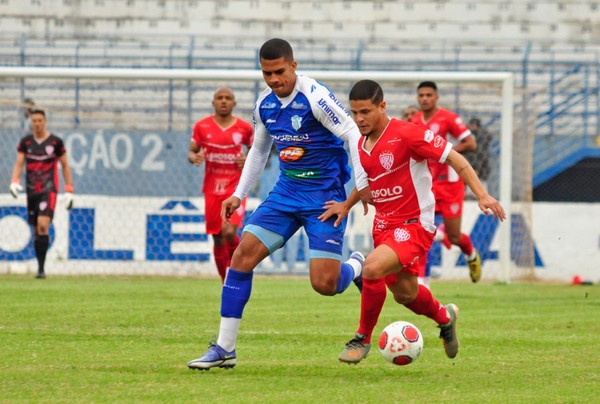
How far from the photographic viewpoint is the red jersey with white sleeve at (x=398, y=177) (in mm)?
7340

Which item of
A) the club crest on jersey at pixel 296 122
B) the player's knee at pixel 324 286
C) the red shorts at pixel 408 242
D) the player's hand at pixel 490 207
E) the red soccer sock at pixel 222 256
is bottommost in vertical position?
the red soccer sock at pixel 222 256

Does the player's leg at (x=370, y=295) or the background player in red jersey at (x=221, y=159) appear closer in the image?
the player's leg at (x=370, y=295)

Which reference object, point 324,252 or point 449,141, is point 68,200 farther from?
point 324,252

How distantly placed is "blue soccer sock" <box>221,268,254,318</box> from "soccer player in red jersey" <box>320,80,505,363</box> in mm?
682

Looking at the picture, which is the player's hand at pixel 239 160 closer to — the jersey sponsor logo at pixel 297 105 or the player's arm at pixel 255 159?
the player's arm at pixel 255 159

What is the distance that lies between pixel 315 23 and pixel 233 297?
18.8m

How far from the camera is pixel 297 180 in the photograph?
7508 millimetres

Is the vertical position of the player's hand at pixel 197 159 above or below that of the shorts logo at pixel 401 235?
above

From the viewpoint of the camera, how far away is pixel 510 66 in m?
22.5

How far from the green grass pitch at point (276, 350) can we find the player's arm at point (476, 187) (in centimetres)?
101

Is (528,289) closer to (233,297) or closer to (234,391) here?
(233,297)

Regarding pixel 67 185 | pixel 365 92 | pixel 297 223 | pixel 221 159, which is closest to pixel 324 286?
pixel 297 223

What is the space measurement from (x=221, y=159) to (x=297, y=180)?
624cm

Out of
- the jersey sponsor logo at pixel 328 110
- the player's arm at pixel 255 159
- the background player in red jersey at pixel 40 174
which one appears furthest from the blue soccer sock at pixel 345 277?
the background player in red jersey at pixel 40 174
